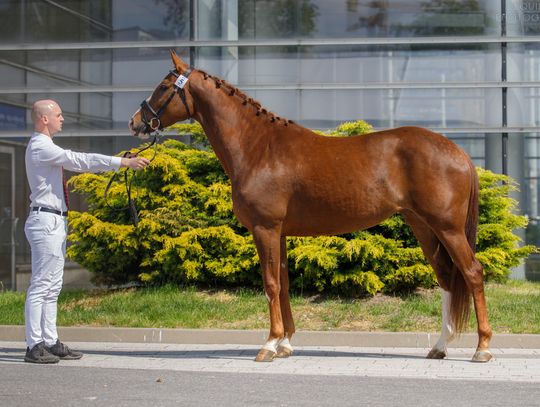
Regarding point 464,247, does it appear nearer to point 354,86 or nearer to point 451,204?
point 451,204

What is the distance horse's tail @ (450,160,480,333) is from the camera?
27.8 feet

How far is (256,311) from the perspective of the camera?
10.6 meters

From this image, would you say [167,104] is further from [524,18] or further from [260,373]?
[524,18]

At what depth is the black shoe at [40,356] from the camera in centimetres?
817

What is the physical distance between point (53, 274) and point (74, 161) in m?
1.05

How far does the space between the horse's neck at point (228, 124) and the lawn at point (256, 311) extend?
2.32 m

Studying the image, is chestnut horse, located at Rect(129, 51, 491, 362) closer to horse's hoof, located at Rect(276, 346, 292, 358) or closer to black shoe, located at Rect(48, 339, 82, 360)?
horse's hoof, located at Rect(276, 346, 292, 358)

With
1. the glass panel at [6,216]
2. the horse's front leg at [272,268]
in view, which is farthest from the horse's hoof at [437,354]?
the glass panel at [6,216]

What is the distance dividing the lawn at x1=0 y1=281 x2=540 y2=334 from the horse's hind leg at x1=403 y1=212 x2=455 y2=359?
48.8 inches

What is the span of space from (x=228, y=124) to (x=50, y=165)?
1.72m

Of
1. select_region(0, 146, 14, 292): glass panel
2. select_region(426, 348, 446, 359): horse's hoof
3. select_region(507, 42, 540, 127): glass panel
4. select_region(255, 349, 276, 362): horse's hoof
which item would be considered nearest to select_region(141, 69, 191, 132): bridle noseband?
select_region(255, 349, 276, 362): horse's hoof

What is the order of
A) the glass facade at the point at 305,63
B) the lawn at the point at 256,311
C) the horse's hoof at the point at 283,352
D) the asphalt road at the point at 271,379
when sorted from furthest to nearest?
the glass facade at the point at 305,63
the lawn at the point at 256,311
the horse's hoof at the point at 283,352
the asphalt road at the point at 271,379

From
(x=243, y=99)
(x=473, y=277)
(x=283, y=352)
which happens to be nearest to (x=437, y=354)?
(x=473, y=277)

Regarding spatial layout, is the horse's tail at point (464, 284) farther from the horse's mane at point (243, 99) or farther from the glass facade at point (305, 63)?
the glass facade at point (305, 63)
